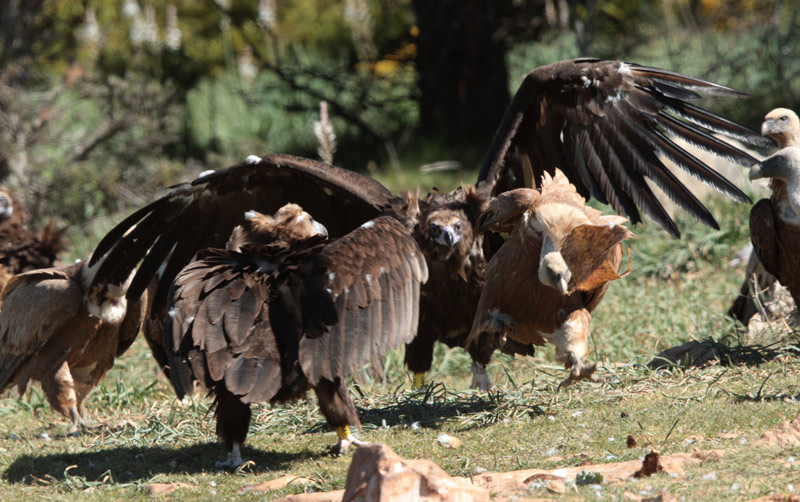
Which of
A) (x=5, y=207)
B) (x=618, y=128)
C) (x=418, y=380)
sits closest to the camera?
(x=618, y=128)

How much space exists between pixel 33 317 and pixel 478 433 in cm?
290

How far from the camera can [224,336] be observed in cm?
395

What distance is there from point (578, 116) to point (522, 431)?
213 centimetres

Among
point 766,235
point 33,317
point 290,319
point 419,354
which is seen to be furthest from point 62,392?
point 766,235

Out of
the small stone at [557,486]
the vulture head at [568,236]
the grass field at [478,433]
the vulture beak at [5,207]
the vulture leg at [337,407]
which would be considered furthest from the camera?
the vulture beak at [5,207]

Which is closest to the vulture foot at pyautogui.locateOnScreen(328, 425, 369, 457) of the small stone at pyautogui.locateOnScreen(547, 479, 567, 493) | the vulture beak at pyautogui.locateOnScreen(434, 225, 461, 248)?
the small stone at pyautogui.locateOnScreen(547, 479, 567, 493)

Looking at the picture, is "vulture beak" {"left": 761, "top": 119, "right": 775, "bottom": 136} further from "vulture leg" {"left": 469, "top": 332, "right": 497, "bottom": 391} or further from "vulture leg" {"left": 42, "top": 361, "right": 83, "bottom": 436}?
"vulture leg" {"left": 42, "top": 361, "right": 83, "bottom": 436}

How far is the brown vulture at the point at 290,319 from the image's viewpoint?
154 inches

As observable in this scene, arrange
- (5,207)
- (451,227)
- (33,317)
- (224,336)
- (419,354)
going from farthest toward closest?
(5,207) < (419,354) < (33,317) < (451,227) < (224,336)

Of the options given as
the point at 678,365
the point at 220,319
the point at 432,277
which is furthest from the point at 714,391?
the point at 220,319

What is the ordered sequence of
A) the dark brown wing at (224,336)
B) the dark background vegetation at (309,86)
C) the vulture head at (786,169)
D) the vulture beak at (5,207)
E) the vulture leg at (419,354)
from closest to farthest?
the dark brown wing at (224,336)
the vulture head at (786,169)
the vulture leg at (419,354)
the vulture beak at (5,207)
the dark background vegetation at (309,86)

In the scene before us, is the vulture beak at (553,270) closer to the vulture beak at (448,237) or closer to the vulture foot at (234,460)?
the vulture beak at (448,237)

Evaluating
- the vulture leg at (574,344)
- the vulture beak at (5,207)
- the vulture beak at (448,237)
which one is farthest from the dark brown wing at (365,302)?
the vulture beak at (5,207)

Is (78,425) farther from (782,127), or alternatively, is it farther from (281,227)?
(782,127)
